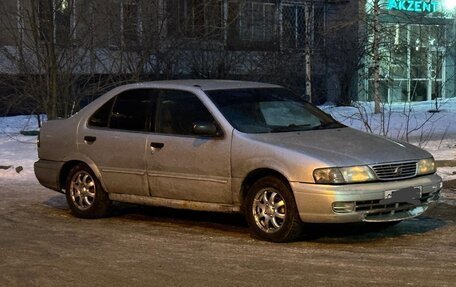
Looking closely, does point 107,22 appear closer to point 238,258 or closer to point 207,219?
point 207,219

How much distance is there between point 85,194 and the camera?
28.4ft

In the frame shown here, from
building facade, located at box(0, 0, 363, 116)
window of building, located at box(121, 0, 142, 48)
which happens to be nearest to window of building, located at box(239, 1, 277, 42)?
building facade, located at box(0, 0, 363, 116)

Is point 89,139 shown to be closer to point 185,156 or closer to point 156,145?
point 156,145

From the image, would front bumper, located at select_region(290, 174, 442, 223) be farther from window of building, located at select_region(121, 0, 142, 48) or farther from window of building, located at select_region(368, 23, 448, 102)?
window of building, located at select_region(368, 23, 448, 102)

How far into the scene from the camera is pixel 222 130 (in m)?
7.46

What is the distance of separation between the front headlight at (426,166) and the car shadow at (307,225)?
69 centimetres

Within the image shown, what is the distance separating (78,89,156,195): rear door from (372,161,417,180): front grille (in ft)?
8.42

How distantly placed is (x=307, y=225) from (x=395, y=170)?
1.08 metres

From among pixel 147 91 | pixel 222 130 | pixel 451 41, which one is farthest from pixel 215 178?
pixel 451 41

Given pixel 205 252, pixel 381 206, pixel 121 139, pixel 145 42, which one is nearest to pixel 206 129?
pixel 121 139

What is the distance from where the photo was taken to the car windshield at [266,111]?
762cm

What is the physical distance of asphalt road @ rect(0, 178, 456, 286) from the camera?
5.89m

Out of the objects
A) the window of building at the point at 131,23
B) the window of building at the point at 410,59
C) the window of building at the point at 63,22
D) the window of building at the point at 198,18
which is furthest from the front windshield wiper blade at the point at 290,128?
the window of building at the point at 410,59

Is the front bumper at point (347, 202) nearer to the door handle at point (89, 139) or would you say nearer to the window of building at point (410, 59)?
the door handle at point (89, 139)
